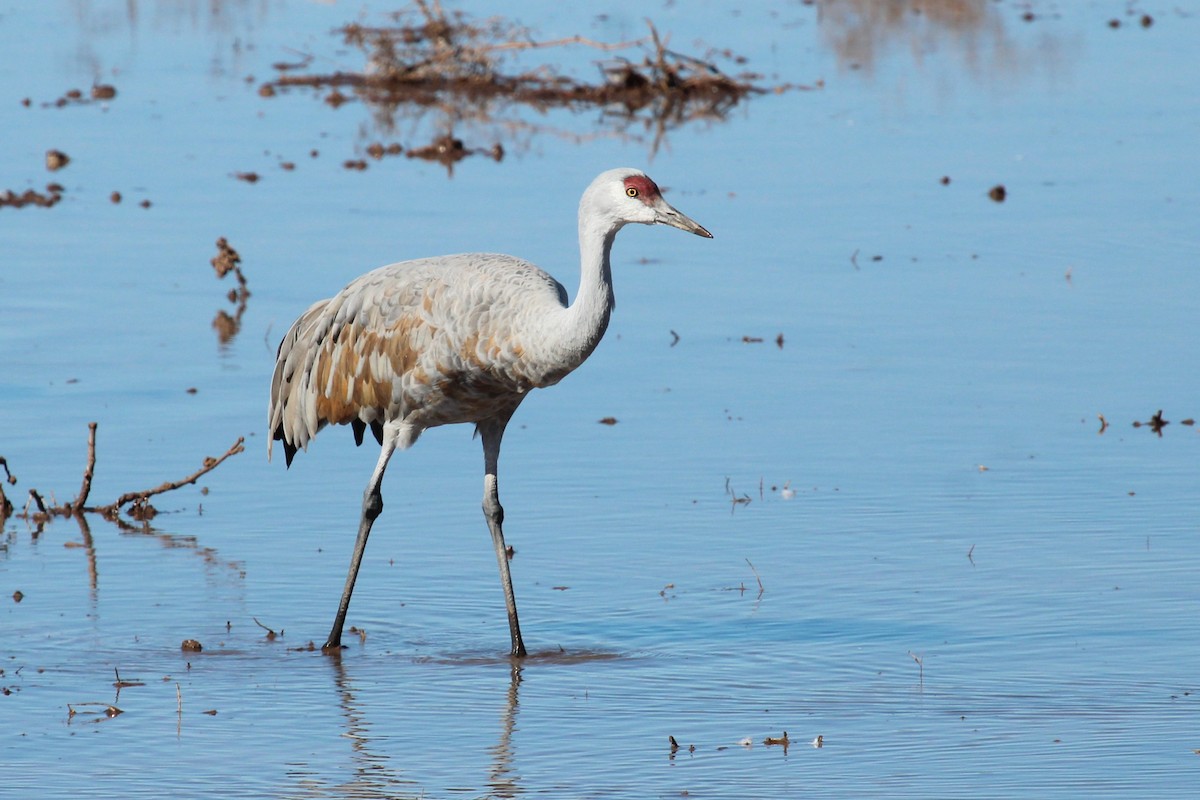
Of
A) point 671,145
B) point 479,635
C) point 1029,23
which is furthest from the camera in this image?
point 1029,23

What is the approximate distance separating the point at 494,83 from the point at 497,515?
12.8 metres

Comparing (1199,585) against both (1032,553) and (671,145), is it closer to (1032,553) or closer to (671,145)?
(1032,553)

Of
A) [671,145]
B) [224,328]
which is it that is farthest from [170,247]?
[671,145]

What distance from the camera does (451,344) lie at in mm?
7098

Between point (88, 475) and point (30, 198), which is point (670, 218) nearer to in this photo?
point (88, 475)

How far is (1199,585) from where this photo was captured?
7.39 meters

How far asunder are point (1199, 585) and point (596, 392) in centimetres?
362

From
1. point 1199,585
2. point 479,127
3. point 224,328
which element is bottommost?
point 1199,585

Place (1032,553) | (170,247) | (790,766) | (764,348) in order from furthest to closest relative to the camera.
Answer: (170,247)
(764,348)
(1032,553)
(790,766)

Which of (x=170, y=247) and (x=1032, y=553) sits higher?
(x=170, y=247)

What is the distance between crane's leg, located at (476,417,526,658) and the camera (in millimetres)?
7047

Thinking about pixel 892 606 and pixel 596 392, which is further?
pixel 596 392

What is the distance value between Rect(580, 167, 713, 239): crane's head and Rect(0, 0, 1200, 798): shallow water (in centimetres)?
144

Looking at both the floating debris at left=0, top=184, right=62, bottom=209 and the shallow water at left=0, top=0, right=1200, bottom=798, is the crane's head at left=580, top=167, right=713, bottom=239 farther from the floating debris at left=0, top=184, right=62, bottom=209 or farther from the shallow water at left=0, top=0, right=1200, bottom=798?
the floating debris at left=0, top=184, right=62, bottom=209
